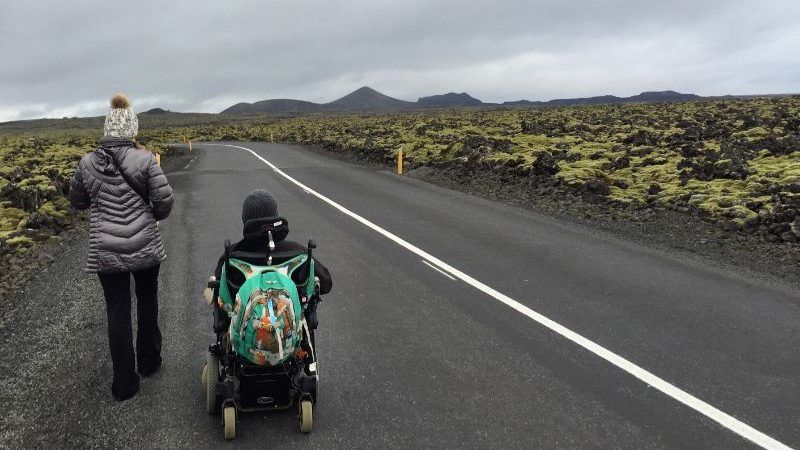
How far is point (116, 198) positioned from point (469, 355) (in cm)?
349

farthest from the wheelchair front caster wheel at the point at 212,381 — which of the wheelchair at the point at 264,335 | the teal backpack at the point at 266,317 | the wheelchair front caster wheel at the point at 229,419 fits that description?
the teal backpack at the point at 266,317

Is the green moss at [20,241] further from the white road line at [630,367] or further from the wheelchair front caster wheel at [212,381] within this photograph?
the wheelchair front caster wheel at [212,381]

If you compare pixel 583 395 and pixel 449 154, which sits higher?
pixel 449 154

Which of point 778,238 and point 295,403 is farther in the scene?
point 778,238

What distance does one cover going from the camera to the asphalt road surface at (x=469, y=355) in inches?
167

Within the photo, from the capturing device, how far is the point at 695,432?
167 inches

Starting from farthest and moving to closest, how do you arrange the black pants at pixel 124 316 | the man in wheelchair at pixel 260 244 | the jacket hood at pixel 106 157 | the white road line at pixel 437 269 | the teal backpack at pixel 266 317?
the white road line at pixel 437 269, the black pants at pixel 124 316, the jacket hood at pixel 106 157, the man in wheelchair at pixel 260 244, the teal backpack at pixel 266 317

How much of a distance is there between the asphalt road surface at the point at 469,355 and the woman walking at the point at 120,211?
63 centimetres

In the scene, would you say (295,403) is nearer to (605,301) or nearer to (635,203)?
(605,301)

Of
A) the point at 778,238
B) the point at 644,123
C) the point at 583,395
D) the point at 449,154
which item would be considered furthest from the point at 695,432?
the point at 644,123

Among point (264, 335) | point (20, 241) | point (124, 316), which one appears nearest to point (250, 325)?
point (264, 335)

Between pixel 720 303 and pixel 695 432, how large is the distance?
3519 mm

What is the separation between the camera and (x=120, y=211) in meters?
4.44

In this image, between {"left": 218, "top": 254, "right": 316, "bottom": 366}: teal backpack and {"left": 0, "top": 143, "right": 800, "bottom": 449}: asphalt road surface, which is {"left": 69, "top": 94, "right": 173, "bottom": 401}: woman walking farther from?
{"left": 218, "top": 254, "right": 316, "bottom": 366}: teal backpack
